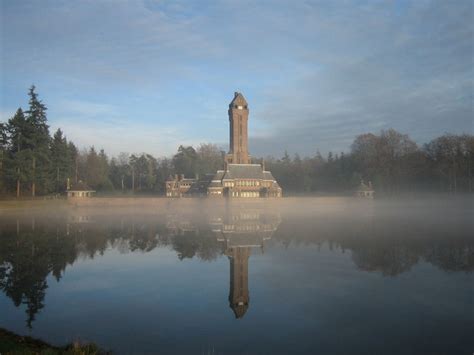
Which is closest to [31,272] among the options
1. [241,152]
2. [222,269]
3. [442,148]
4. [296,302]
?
[222,269]

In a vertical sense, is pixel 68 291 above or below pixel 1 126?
below

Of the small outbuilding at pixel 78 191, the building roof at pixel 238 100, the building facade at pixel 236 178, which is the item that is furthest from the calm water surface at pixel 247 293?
the building roof at pixel 238 100

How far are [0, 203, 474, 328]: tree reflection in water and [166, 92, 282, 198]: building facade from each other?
1350 inches

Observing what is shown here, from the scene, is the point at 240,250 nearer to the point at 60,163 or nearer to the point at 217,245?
the point at 217,245

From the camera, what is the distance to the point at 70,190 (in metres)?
61.3

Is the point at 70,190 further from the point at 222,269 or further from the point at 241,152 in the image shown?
the point at 222,269

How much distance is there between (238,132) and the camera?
80125mm

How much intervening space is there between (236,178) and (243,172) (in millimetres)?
2290

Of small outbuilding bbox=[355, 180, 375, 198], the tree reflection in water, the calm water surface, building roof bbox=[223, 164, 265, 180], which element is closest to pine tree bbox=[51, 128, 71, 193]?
building roof bbox=[223, 164, 265, 180]

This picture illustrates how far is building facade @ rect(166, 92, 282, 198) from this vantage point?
71312 millimetres

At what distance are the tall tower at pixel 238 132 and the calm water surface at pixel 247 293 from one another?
5167 centimetres

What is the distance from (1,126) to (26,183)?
8.81 m

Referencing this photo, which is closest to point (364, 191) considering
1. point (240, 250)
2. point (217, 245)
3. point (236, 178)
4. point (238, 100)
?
point (236, 178)

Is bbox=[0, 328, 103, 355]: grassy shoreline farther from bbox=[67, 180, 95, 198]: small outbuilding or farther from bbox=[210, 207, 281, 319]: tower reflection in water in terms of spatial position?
bbox=[67, 180, 95, 198]: small outbuilding
